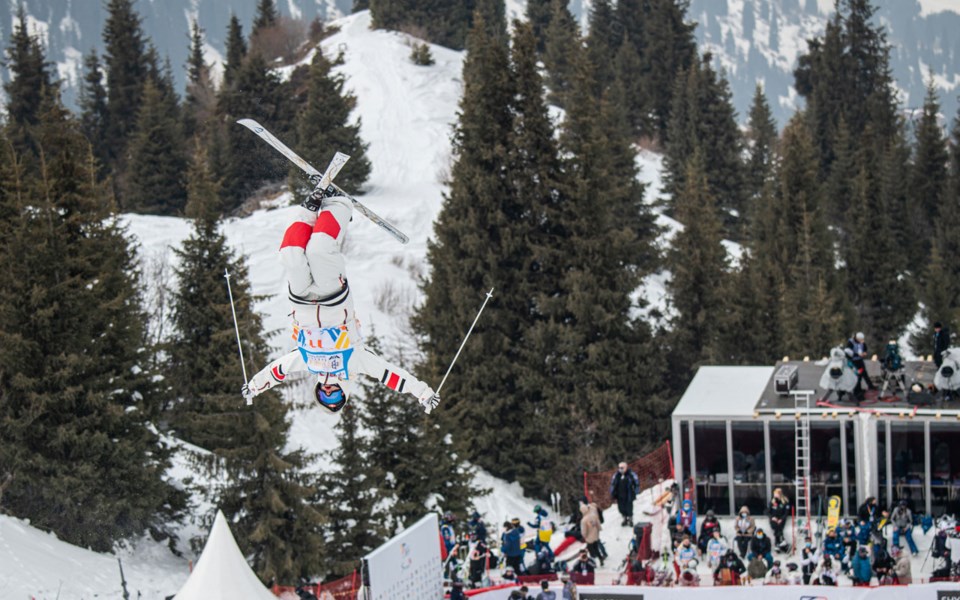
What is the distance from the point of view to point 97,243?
90.9 ft

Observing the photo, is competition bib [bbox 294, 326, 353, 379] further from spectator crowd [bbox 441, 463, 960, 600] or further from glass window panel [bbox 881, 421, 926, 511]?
glass window panel [bbox 881, 421, 926, 511]

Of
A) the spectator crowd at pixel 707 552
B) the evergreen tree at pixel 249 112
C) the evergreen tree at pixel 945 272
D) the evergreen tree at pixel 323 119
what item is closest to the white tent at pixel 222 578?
the spectator crowd at pixel 707 552

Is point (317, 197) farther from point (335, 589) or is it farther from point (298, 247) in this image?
Answer: point (335, 589)

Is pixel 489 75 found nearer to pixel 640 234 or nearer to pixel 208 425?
pixel 640 234

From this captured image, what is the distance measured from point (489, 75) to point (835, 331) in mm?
13145

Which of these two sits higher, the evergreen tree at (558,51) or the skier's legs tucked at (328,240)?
the evergreen tree at (558,51)

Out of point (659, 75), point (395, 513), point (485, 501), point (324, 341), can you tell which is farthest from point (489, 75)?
point (659, 75)

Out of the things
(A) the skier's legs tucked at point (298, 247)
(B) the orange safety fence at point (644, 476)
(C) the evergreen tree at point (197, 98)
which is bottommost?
(B) the orange safety fence at point (644, 476)

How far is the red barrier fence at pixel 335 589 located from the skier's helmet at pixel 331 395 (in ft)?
33.9

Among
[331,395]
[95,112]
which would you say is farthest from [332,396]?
[95,112]

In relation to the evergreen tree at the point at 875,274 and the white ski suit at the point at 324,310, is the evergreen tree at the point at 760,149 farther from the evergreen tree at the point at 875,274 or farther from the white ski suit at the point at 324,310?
the white ski suit at the point at 324,310

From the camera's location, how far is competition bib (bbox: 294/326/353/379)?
453 inches

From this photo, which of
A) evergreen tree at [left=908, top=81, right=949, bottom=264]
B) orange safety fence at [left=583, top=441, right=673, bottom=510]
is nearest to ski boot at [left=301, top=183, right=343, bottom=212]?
orange safety fence at [left=583, top=441, right=673, bottom=510]

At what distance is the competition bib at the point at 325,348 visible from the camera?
37.7 feet
